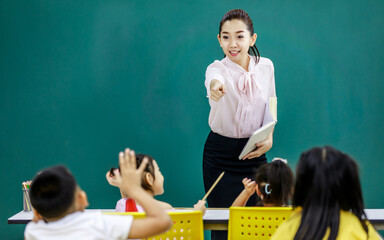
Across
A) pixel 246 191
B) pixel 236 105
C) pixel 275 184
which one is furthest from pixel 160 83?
pixel 275 184

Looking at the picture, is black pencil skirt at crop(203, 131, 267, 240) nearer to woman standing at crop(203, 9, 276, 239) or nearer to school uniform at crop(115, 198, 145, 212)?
woman standing at crop(203, 9, 276, 239)

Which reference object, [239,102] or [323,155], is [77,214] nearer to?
[323,155]

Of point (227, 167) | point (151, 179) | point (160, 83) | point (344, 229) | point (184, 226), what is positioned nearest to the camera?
point (344, 229)

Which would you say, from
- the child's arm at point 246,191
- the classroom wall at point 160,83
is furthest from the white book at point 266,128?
the classroom wall at point 160,83

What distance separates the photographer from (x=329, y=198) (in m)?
1.63

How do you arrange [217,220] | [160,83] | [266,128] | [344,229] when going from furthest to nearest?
[160,83] → [266,128] → [217,220] → [344,229]

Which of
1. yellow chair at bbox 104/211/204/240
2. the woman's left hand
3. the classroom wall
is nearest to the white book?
the woman's left hand

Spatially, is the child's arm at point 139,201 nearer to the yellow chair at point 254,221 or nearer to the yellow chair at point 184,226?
the yellow chair at point 184,226

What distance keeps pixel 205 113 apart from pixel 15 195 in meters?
1.86

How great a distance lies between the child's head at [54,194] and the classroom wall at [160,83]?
2632 mm

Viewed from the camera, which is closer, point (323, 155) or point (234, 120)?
point (323, 155)

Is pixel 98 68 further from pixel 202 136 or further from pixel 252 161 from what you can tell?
pixel 252 161

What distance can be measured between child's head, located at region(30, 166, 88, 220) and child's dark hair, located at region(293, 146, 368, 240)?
0.78 m

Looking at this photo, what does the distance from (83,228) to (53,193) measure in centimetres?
17
